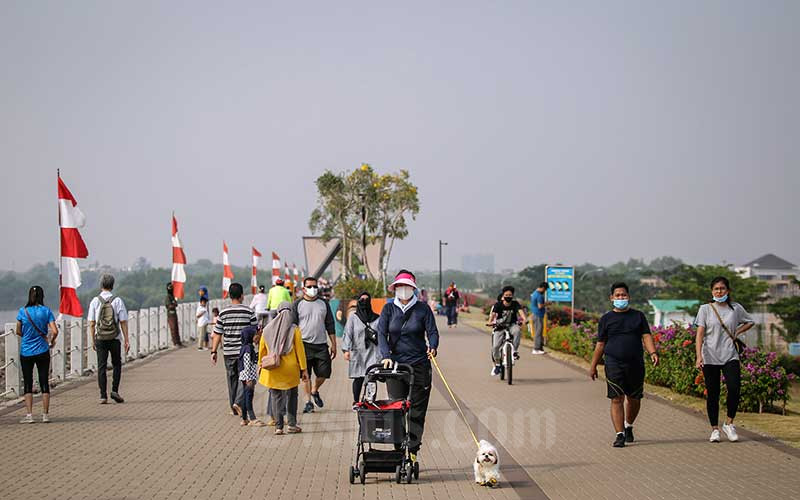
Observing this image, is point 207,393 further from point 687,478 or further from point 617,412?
point 687,478

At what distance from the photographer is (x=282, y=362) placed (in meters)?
10.5

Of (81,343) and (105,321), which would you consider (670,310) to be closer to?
(81,343)

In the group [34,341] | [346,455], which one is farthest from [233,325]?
[346,455]

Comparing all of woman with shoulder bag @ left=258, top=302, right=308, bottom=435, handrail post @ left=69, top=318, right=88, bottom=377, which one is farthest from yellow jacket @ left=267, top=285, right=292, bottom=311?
woman with shoulder bag @ left=258, top=302, right=308, bottom=435

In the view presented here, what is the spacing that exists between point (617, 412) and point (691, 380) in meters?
4.66

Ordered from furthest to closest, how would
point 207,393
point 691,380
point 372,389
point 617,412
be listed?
point 207,393 → point 691,380 → point 617,412 → point 372,389

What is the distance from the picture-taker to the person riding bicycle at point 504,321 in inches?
646

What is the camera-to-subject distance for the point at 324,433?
10711 mm

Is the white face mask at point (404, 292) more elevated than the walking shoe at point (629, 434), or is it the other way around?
the white face mask at point (404, 292)

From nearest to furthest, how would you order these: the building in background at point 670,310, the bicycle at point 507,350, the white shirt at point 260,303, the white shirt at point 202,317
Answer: the bicycle at point 507,350 → the white shirt at point 260,303 → the white shirt at point 202,317 → the building in background at point 670,310

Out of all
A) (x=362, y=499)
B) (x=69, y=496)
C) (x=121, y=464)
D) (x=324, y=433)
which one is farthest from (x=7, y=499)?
(x=324, y=433)

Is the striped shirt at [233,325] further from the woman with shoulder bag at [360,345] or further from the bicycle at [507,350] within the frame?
the bicycle at [507,350]

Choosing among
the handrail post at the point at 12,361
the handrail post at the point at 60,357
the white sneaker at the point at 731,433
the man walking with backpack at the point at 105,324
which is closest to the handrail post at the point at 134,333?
the handrail post at the point at 60,357

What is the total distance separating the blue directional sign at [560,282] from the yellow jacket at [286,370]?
17.1m
